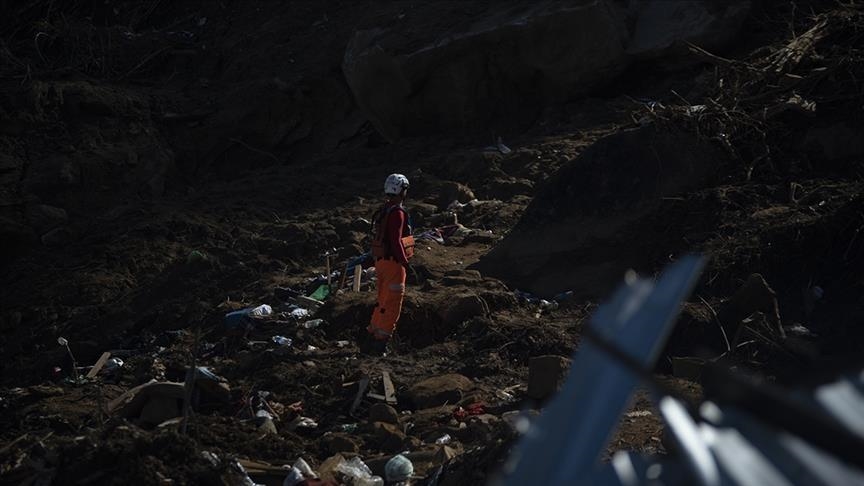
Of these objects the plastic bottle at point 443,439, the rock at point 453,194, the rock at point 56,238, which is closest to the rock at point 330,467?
the plastic bottle at point 443,439

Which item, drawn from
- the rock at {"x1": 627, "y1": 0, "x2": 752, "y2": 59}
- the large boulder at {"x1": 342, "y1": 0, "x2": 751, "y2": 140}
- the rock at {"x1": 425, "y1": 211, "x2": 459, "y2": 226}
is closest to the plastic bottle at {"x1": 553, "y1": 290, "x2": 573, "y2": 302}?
the rock at {"x1": 425, "y1": 211, "x2": 459, "y2": 226}

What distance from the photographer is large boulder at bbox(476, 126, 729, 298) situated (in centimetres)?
952

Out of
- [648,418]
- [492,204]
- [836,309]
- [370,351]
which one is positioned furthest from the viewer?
[492,204]

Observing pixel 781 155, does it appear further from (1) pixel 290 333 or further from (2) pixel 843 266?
(1) pixel 290 333

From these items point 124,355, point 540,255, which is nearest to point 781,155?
point 540,255

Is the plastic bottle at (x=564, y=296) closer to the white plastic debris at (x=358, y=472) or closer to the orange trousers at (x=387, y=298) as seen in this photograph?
the orange trousers at (x=387, y=298)

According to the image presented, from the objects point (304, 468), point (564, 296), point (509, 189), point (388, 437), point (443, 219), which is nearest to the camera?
point (304, 468)

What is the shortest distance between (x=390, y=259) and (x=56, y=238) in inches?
227

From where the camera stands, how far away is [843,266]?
796 cm

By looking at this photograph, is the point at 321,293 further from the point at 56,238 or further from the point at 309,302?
the point at 56,238

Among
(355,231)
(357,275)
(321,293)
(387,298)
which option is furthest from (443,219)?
(387,298)

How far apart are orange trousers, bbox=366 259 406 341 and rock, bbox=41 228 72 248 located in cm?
547

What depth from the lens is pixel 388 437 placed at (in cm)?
724

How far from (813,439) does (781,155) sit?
8134mm
